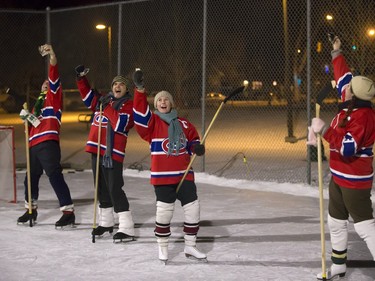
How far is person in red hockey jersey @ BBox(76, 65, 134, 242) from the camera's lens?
6.38m

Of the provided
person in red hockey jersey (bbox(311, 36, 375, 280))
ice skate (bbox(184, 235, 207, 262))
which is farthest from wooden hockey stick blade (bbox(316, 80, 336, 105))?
ice skate (bbox(184, 235, 207, 262))

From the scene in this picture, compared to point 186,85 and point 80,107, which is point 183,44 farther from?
point 80,107

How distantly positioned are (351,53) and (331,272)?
706 inches

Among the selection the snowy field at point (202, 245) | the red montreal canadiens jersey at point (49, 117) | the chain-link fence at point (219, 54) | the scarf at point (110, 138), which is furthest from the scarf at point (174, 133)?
the chain-link fence at point (219, 54)

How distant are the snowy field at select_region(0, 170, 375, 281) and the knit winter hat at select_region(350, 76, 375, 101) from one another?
4.78 ft

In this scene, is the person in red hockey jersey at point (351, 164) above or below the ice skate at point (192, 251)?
above

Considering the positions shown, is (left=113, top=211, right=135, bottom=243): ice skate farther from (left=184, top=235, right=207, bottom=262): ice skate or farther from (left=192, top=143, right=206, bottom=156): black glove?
(left=192, top=143, right=206, bottom=156): black glove

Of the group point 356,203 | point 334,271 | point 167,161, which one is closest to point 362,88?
point 356,203

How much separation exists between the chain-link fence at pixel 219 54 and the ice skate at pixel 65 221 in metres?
6.06

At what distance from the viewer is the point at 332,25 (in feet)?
69.8

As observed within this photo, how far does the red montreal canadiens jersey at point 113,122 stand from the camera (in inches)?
251

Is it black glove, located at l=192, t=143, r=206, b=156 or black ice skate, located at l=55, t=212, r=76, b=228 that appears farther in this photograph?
black ice skate, located at l=55, t=212, r=76, b=228

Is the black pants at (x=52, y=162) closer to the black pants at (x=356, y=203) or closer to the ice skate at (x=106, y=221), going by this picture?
the ice skate at (x=106, y=221)

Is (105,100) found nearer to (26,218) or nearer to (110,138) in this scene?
(110,138)
